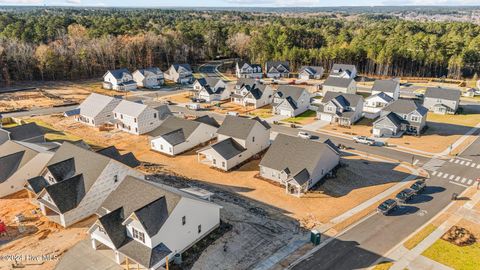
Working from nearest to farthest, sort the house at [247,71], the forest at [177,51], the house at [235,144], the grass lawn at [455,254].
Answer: the grass lawn at [455,254] < the house at [235,144] < the forest at [177,51] < the house at [247,71]

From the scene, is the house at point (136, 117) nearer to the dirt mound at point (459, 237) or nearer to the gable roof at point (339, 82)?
the gable roof at point (339, 82)

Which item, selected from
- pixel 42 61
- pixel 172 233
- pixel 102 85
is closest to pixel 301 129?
pixel 172 233

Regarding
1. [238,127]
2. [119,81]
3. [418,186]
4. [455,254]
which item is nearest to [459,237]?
[455,254]

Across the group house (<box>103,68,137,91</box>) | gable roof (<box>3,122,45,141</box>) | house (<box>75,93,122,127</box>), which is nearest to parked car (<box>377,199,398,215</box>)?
gable roof (<box>3,122,45,141</box>)

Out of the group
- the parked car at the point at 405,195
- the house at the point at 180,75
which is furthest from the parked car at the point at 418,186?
the house at the point at 180,75

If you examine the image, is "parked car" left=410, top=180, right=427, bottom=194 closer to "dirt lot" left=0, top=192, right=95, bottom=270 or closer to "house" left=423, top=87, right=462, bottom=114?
"dirt lot" left=0, top=192, right=95, bottom=270

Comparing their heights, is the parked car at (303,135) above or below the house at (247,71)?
below
